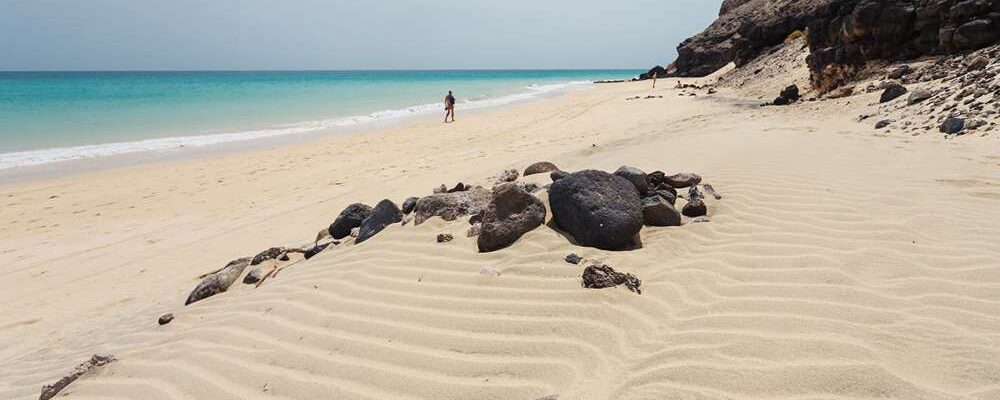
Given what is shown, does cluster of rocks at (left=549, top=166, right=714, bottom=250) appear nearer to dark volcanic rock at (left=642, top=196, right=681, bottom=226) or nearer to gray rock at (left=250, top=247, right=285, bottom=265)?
dark volcanic rock at (left=642, top=196, right=681, bottom=226)

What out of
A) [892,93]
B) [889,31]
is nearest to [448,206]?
[892,93]

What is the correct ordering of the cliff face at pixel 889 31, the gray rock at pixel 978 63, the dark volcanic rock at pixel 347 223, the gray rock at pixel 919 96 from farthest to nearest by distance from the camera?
the cliff face at pixel 889 31 → the gray rock at pixel 978 63 → the gray rock at pixel 919 96 → the dark volcanic rock at pixel 347 223

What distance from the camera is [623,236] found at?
404 centimetres

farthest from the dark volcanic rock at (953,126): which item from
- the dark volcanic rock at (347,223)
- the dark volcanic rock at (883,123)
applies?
the dark volcanic rock at (347,223)

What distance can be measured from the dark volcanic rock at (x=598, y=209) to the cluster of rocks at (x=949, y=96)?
6547mm

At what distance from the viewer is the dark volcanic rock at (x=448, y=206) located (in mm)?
5105

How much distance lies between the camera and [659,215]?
445 centimetres

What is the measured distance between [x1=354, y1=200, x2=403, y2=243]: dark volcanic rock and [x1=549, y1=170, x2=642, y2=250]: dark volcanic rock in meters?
1.79

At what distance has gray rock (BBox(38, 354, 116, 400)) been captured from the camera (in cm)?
331

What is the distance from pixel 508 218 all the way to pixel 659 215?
127cm

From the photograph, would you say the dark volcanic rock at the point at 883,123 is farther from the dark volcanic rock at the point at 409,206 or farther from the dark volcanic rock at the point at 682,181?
the dark volcanic rock at the point at 409,206

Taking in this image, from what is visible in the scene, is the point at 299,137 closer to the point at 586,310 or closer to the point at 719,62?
the point at 586,310

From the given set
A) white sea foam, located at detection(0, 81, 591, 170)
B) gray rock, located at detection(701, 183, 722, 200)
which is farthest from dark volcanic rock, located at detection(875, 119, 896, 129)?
white sea foam, located at detection(0, 81, 591, 170)

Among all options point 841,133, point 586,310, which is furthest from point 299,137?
point 586,310
